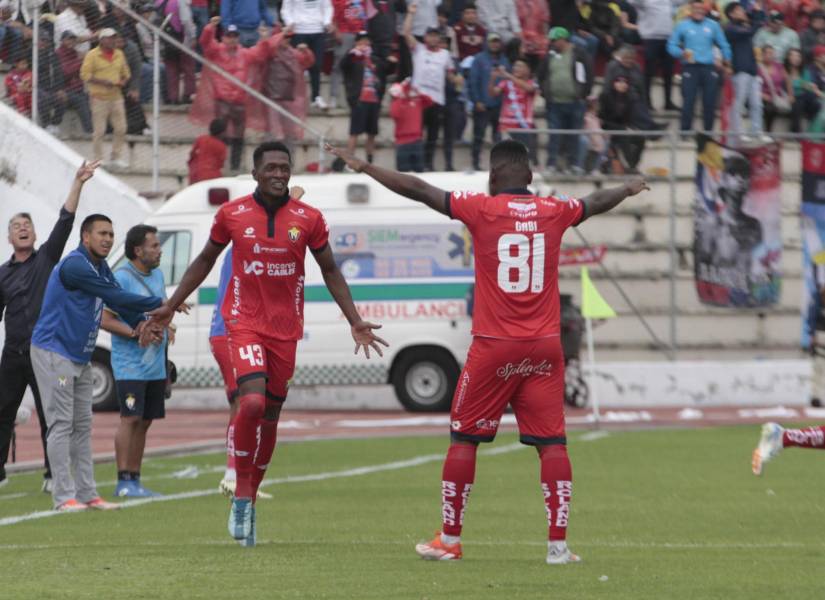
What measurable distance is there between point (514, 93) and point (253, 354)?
1614cm

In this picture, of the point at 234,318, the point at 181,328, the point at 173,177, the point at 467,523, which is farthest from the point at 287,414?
the point at 234,318

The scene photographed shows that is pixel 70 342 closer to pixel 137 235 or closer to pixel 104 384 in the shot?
pixel 137 235

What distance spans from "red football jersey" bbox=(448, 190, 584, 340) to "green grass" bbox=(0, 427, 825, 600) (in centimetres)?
125

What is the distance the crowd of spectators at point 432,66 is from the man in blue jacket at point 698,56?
2cm

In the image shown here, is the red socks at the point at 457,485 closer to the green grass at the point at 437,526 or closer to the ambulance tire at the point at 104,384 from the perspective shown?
the green grass at the point at 437,526

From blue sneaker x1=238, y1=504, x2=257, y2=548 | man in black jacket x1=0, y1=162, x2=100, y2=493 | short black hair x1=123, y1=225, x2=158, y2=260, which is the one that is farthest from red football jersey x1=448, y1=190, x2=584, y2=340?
man in black jacket x1=0, y1=162, x2=100, y2=493

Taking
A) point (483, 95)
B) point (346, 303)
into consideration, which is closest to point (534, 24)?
point (483, 95)

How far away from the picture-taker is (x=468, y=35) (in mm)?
27094

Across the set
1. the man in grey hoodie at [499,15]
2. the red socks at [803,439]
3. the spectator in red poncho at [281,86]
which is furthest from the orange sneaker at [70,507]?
the man in grey hoodie at [499,15]

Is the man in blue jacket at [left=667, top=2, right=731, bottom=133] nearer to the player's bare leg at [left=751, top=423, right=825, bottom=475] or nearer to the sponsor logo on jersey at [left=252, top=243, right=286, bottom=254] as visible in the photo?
the player's bare leg at [left=751, top=423, right=825, bottom=475]

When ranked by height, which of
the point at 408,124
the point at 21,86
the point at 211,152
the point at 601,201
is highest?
the point at 601,201

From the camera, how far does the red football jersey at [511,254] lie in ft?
31.8

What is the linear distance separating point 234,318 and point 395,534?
1923 mm

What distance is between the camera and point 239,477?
10469mm
